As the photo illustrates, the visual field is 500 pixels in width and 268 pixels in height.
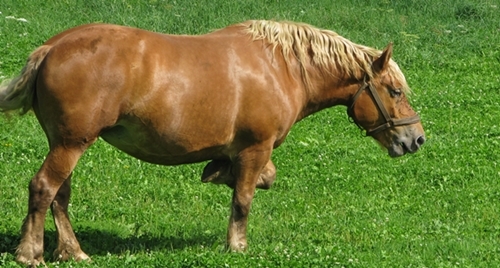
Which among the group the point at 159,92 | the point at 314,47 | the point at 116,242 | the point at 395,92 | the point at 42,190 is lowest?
the point at 116,242

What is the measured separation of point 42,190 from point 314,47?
9.94 ft

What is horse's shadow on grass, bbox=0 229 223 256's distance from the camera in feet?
30.2

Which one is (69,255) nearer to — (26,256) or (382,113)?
(26,256)

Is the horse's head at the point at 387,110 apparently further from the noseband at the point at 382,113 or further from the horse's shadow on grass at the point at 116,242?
the horse's shadow on grass at the point at 116,242

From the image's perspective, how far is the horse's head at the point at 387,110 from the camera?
31.9 feet

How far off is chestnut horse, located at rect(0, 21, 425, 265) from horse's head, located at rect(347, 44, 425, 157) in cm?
1

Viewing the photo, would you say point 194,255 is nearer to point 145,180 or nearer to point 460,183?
point 145,180

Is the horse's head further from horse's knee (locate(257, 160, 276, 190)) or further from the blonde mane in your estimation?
horse's knee (locate(257, 160, 276, 190))

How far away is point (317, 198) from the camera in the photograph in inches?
456

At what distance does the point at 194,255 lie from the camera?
8367 millimetres

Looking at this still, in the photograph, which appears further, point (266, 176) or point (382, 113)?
point (382, 113)

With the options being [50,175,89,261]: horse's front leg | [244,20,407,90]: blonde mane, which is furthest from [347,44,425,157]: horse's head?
[50,175,89,261]: horse's front leg

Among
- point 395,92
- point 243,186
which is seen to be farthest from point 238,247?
point 395,92

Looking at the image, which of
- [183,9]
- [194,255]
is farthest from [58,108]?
[183,9]
